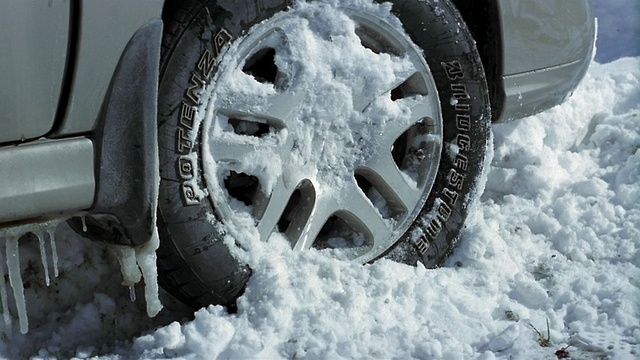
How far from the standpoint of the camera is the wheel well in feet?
11.1

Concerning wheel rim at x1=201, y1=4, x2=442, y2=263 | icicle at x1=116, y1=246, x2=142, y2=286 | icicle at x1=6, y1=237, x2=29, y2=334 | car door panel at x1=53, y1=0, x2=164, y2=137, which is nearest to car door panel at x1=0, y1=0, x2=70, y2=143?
car door panel at x1=53, y1=0, x2=164, y2=137

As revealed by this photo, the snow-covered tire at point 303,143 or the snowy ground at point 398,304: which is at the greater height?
the snow-covered tire at point 303,143

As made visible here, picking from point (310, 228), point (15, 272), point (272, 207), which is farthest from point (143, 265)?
point (310, 228)

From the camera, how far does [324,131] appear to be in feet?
9.87

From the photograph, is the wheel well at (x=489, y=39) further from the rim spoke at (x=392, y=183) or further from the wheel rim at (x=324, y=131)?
the rim spoke at (x=392, y=183)

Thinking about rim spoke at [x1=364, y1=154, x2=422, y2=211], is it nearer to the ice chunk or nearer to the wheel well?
the wheel well

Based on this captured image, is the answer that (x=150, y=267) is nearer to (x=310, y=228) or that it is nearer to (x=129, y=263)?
(x=129, y=263)

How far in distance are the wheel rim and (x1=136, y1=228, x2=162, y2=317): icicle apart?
0.86ft

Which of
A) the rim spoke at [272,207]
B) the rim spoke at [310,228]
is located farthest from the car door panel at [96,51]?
the rim spoke at [310,228]

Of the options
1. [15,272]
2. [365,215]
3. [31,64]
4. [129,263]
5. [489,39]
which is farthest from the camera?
[489,39]

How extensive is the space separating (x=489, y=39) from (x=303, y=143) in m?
0.90

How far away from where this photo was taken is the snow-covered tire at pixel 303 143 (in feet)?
8.94

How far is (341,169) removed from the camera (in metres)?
3.07

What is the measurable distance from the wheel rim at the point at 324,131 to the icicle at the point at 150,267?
26cm
